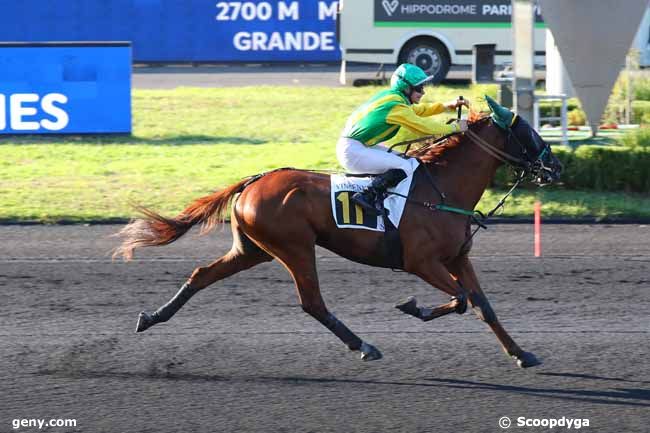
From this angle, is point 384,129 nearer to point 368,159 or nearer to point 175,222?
point 368,159

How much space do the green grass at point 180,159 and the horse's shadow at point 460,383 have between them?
2.08 metres

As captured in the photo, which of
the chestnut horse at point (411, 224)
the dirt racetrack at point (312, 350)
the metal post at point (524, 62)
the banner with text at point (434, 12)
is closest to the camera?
the dirt racetrack at point (312, 350)

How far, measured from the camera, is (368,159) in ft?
24.7

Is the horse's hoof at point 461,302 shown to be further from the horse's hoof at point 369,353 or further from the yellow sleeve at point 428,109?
the yellow sleeve at point 428,109

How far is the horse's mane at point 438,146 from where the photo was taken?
768cm

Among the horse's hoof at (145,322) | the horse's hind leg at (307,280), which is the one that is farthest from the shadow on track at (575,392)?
the horse's hoof at (145,322)

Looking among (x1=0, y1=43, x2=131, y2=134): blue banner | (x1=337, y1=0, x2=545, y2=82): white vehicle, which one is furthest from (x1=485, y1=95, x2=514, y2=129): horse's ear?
(x1=337, y1=0, x2=545, y2=82): white vehicle

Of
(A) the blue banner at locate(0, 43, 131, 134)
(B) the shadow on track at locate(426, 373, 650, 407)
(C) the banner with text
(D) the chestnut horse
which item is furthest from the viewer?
(C) the banner with text

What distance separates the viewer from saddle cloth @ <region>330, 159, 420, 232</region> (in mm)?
7344

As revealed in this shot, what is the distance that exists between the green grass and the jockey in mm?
586

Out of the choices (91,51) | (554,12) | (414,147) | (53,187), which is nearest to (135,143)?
(91,51)

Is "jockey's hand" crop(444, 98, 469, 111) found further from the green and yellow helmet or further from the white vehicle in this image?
the white vehicle

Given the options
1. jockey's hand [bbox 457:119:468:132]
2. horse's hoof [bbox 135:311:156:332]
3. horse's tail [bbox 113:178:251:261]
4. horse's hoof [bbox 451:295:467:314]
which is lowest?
horse's hoof [bbox 135:311:156:332]

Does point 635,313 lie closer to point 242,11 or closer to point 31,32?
point 242,11
